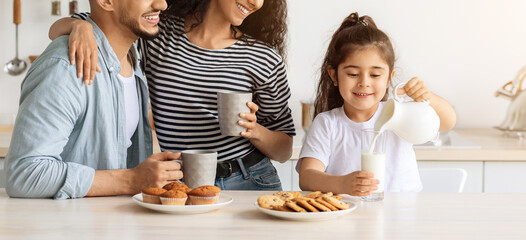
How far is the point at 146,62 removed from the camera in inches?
72.8

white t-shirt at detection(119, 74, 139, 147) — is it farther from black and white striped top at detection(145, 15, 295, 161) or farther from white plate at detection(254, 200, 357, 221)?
white plate at detection(254, 200, 357, 221)

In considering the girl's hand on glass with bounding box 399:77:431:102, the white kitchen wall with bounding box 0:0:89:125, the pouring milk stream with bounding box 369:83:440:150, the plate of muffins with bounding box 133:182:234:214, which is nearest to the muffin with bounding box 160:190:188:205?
the plate of muffins with bounding box 133:182:234:214

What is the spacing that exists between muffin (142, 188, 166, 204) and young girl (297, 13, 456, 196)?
42cm

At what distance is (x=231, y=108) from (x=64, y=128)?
1.23 ft

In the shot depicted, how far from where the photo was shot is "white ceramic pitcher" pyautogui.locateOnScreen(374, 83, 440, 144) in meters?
1.46

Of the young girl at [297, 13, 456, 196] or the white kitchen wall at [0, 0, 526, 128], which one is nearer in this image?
the young girl at [297, 13, 456, 196]

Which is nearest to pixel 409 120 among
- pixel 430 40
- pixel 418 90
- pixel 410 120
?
pixel 410 120

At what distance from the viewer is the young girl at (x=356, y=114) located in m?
1.65

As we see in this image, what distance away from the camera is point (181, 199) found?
1.27 m

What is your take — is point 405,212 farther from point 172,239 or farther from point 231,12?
point 231,12

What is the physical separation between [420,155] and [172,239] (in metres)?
1.54

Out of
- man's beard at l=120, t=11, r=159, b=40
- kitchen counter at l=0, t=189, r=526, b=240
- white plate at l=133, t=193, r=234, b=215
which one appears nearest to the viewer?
kitchen counter at l=0, t=189, r=526, b=240

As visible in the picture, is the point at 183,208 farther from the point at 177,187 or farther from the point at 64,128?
the point at 64,128

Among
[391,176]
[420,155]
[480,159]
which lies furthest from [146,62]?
[480,159]
